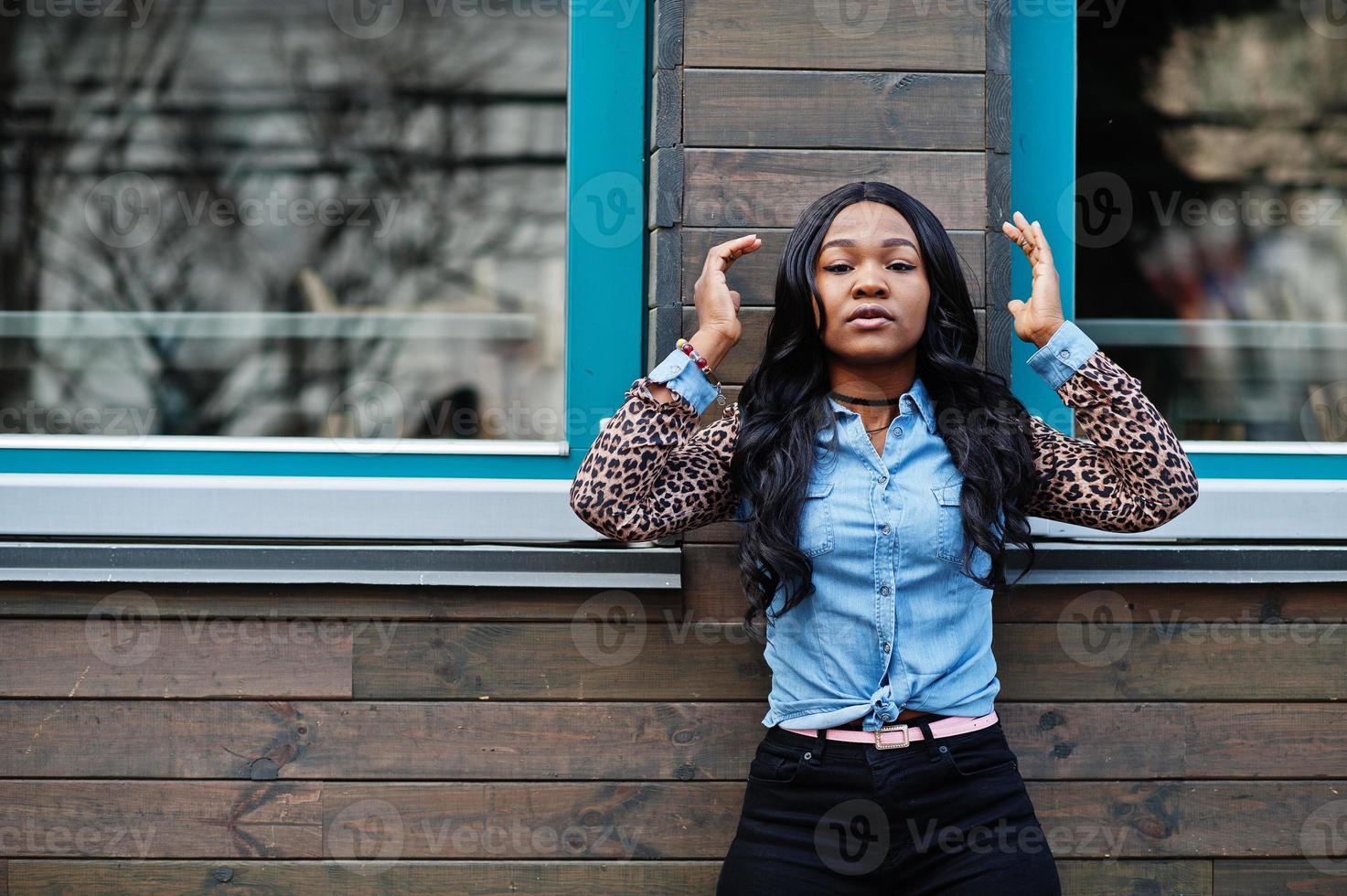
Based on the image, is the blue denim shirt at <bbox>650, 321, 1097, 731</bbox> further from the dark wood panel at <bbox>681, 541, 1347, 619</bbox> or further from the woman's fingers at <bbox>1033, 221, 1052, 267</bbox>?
the dark wood panel at <bbox>681, 541, 1347, 619</bbox>

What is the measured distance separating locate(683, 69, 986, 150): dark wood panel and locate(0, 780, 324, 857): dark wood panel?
Result: 1.63 m

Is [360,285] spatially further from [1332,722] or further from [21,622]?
[1332,722]

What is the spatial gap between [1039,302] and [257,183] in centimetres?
194

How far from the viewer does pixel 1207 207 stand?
2861 mm

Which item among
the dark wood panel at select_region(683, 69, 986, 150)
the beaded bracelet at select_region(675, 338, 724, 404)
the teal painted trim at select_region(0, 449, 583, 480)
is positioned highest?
the dark wood panel at select_region(683, 69, 986, 150)

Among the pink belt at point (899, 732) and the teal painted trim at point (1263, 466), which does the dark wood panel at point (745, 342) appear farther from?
the teal painted trim at point (1263, 466)

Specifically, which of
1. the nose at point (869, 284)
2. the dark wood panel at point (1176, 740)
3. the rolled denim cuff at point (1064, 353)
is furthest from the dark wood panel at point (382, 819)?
the nose at point (869, 284)

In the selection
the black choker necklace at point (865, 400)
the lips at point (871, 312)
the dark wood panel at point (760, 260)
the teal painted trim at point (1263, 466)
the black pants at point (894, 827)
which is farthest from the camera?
the teal painted trim at point (1263, 466)

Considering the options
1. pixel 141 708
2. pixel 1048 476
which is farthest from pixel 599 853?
pixel 1048 476

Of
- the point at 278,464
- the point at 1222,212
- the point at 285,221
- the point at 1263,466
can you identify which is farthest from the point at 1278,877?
the point at 285,221

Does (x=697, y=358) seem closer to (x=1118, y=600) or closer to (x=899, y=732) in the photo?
(x=899, y=732)

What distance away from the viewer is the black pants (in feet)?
5.68

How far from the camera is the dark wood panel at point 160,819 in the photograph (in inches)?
92.6

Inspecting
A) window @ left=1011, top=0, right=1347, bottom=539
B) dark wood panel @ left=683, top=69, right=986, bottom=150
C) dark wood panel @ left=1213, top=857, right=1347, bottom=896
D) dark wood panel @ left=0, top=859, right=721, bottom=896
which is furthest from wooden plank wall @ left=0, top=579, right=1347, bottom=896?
dark wood panel @ left=683, top=69, right=986, bottom=150
